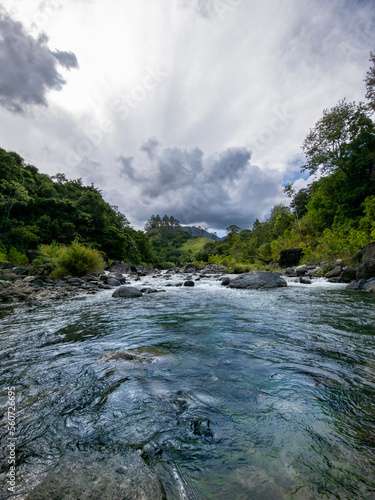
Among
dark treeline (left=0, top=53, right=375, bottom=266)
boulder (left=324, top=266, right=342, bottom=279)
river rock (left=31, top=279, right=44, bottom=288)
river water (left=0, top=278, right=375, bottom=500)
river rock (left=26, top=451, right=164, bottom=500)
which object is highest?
dark treeline (left=0, top=53, right=375, bottom=266)

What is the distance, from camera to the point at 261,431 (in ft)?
6.16

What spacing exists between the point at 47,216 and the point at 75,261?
2373 centimetres

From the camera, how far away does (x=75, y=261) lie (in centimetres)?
1667

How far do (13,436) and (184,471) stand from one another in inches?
59.9

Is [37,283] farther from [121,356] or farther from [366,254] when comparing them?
[366,254]

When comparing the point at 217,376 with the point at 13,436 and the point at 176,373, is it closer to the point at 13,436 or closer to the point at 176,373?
the point at 176,373

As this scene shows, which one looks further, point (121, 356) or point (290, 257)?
point (290, 257)

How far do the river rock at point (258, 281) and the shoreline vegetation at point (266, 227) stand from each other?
13.2 ft

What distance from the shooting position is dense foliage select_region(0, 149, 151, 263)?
27000 mm

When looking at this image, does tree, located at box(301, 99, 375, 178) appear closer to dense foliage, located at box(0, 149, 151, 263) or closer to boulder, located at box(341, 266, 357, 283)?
boulder, located at box(341, 266, 357, 283)

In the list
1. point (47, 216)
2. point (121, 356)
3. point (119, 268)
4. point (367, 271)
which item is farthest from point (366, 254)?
point (47, 216)

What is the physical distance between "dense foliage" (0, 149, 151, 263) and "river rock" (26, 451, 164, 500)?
27.9m

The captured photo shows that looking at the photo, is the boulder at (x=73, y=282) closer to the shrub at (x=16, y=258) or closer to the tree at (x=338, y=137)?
the shrub at (x=16, y=258)

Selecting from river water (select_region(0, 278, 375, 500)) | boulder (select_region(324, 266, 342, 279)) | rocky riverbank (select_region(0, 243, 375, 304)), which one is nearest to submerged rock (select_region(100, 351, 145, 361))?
river water (select_region(0, 278, 375, 500))
